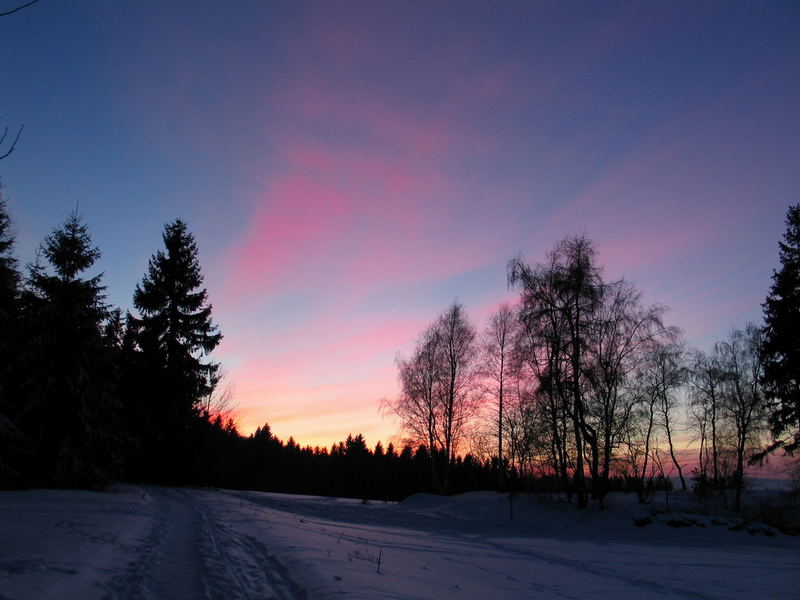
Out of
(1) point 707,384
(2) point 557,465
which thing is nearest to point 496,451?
(2) point 557,465

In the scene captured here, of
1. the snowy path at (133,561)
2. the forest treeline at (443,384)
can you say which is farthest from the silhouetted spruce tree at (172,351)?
the snowy path at (133,561)

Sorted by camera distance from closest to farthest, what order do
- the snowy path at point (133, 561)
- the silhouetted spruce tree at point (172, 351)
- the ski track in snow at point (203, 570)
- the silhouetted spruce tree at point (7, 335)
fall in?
the snowy path at point (133, 561), the ski track in snow at point (203, 570), the silhouetted spruce tree at point (7, 335), the silhouetted spruce tree at point (172, 351)

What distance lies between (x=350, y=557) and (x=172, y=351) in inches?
1025

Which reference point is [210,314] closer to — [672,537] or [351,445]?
[672,537]

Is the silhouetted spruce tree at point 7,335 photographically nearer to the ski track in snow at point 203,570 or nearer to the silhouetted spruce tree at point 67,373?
the silhouetted spruce tree at point 67,373

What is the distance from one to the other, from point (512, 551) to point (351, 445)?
89.5 metres

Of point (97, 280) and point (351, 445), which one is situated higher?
point (97, 280)

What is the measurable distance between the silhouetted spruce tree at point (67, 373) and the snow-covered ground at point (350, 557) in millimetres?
3179

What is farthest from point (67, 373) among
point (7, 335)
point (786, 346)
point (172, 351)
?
point (786, 346)

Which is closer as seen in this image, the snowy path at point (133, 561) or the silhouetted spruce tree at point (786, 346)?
the snowy path at point (133, 561)

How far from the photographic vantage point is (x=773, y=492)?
100 feet

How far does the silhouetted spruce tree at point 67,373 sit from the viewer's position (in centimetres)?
2019

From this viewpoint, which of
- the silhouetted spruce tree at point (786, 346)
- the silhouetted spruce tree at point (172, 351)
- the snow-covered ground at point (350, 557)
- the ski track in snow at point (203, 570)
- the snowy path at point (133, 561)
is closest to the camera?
the snowy path at point (133, 561)

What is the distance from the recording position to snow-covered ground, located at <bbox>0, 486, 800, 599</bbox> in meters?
6.25
